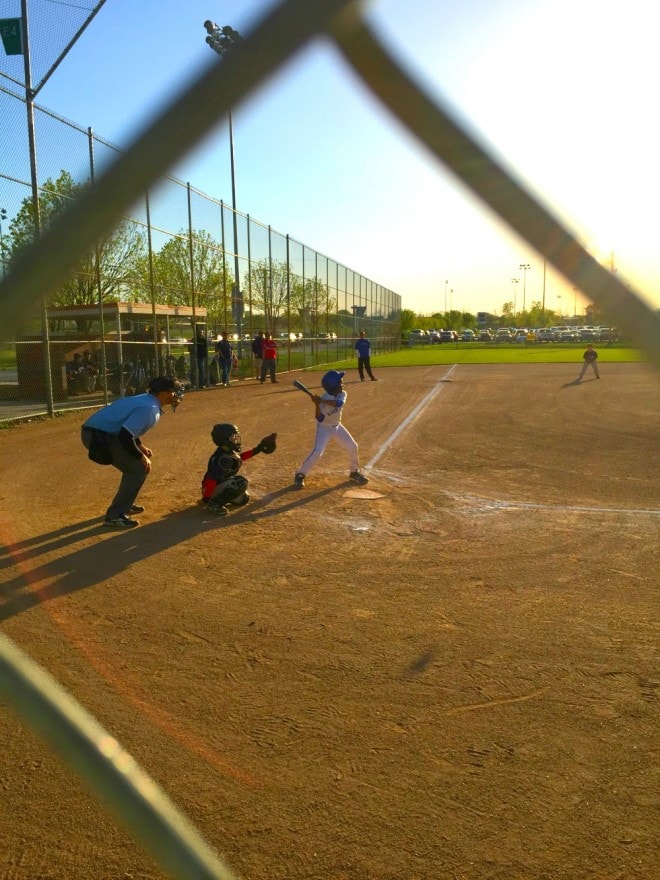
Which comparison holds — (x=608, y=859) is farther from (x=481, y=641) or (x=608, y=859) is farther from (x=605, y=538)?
(x=605, y=538)

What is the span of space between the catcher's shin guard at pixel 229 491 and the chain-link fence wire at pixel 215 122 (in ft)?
19.3

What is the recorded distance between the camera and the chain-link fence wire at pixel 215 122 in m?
0.88

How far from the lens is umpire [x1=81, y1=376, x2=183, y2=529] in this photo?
6.26 m

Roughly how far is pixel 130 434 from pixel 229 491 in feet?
3.99

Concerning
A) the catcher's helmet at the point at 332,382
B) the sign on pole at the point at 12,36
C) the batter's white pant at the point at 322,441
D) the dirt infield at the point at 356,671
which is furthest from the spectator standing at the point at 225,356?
the catcher's helmet at the point at 332,382

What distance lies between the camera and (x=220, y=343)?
2189cm

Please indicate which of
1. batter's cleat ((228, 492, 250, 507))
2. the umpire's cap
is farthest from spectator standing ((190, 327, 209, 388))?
the umpire's cap

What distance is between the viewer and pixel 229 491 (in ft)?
22.6

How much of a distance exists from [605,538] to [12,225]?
11.0 metres

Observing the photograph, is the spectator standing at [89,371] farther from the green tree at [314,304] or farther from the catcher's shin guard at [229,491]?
the green tree at [314,304]

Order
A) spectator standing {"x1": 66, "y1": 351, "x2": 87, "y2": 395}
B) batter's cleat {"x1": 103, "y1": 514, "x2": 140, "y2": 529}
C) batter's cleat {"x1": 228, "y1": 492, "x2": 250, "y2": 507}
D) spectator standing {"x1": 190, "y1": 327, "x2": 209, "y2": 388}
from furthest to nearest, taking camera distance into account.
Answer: spectator standing {"x1": 190, "y1": 327, "x2": 209, "y2": 388} → spectator standing {"x1": 66, "y1": 351, "x2": 87, "y2": 395} → batter's cleat {"x1": 228, "y1": 492, "x2": 250, "y2": 507} → batter's cleat {"x1": 103, "y1": 514, "x2": 140, "y2": 529}

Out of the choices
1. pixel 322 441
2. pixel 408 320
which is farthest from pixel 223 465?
pixel 408 320

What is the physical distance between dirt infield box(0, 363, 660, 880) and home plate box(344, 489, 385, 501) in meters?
0.19

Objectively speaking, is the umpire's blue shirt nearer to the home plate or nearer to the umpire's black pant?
the umpire's black pant
